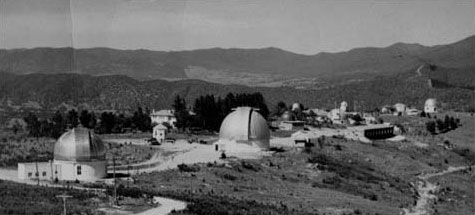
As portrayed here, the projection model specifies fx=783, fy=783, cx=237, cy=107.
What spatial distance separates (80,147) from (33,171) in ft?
11.1

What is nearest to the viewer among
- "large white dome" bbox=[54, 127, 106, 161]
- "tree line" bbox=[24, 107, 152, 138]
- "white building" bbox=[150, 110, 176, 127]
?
"large white dome" bbox=[54, 127, 106, 161]

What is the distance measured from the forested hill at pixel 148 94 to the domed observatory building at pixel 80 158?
→ 5373 centimetres

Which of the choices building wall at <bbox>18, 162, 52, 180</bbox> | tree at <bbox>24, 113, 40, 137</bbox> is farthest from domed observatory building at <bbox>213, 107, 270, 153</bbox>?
tree at <bbox>24, 113, 40, 137</bbox>

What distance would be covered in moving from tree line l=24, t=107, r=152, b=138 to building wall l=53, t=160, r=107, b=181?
28.2 meters

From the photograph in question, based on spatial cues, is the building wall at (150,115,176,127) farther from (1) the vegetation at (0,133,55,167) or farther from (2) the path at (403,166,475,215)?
(2) the path at (403,166,475,215)

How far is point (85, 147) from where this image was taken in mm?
51562

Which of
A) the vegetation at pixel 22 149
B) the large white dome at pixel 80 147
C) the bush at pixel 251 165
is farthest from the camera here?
the bush at pixel 251 165

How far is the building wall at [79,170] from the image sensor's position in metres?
51.2

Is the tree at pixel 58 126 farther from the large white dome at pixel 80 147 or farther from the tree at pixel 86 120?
the large white dome at pixel 80 147

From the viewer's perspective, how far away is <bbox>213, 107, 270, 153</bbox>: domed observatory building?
69.1 m

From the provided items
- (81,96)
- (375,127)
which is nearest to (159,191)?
(375,127)

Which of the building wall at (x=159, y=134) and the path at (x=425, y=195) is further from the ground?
the building wall at (x=159, y=134)

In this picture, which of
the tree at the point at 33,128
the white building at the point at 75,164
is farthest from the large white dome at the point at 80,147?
the tree at the point at 33,128

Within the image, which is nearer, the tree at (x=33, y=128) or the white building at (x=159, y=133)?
the white building at (x=159, y=133)
